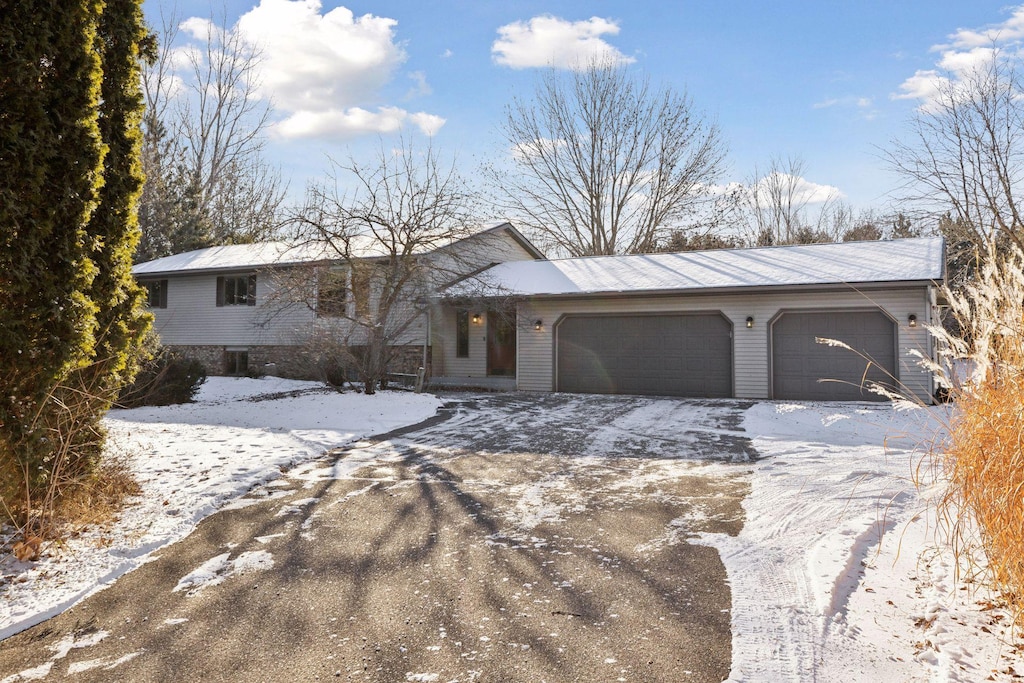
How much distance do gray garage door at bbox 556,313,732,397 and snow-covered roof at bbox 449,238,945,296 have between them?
79 centimetres

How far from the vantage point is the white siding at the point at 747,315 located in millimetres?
10953

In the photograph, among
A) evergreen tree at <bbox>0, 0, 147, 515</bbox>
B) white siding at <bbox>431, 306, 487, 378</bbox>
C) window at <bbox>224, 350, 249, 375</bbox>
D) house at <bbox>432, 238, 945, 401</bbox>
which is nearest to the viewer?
evergreen tree at <bbox>0, 0, 147, 515</bbox>

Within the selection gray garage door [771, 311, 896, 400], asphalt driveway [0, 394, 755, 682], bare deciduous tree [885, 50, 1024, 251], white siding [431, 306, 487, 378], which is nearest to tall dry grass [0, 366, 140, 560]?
asphalt driveway [0, 394, 755, 682]

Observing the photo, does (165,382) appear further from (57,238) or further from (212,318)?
(57,238)

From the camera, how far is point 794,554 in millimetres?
3494

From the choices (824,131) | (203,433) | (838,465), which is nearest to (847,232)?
(824,131)

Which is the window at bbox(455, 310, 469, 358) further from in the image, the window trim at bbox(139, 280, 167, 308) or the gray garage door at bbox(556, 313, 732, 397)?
the window trim at bbox(139, 280, 167, 308)

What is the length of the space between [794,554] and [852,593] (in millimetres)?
551

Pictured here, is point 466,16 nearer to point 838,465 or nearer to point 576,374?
point 576,374

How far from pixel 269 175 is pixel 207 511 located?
90.0ft

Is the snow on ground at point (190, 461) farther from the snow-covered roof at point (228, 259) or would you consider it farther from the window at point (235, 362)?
the snow-covered roof at point (228, 259)

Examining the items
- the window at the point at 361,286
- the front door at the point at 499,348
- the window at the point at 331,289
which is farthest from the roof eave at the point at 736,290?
the window at the point at 331,289

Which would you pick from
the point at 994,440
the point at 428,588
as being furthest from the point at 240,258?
the point at 994,440

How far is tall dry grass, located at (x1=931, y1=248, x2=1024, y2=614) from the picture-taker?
2.45 metres
